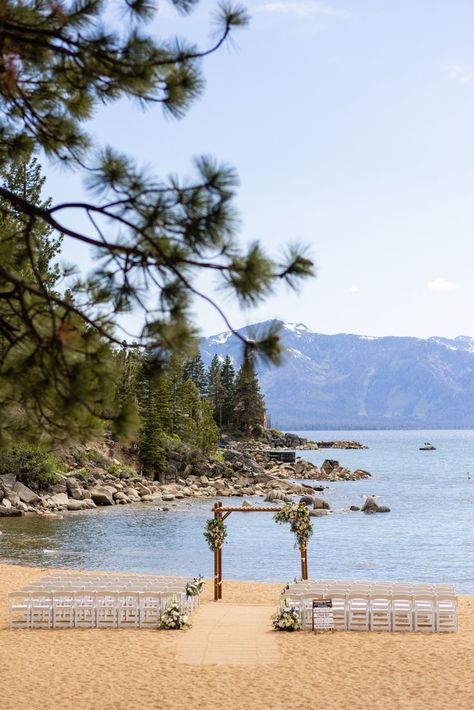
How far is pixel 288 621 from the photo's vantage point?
18.0 meters

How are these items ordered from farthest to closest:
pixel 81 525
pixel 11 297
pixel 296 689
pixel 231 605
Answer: pixel 81 525, pixel 231 605, pixel 296 689, pixel 11 297

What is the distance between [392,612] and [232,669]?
4652 mm

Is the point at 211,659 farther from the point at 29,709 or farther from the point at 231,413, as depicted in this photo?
the point at 231,413

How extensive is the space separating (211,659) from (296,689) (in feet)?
7.51

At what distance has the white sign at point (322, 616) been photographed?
17844 mm

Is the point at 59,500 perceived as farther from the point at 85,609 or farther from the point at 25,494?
the point at 85,609

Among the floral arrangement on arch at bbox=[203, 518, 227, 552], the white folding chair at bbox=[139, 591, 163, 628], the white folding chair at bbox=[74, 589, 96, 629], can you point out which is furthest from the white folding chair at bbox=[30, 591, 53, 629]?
the floral arrangement on arch at bbox=[203, 518, 227, 552]

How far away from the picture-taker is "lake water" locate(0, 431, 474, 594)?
33.4 meters

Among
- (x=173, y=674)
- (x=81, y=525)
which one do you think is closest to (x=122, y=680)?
(x=173, y=674)

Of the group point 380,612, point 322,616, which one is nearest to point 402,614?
point 380,612

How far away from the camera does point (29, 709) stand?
41.0 feet

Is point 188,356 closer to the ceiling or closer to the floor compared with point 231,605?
closer to the ceiling

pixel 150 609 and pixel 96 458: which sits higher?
pixel 96 458

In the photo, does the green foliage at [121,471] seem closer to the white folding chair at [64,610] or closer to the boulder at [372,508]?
the boulder at [372,508]
